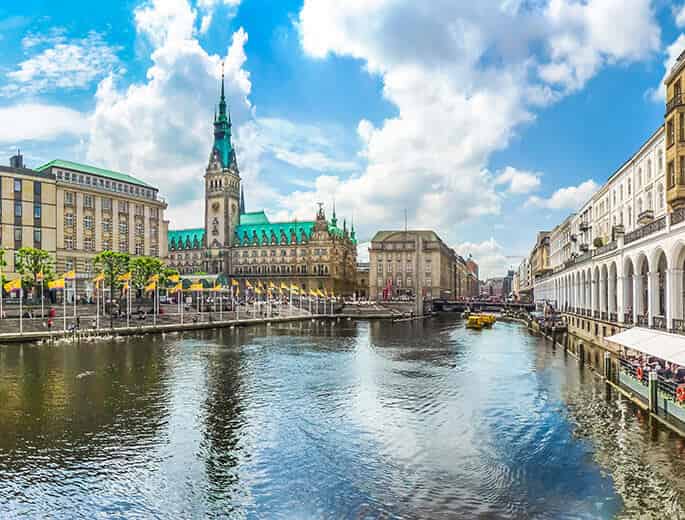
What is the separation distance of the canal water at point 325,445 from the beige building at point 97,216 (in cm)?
7172

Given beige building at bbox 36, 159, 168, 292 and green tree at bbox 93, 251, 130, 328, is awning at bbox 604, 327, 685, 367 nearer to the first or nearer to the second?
green tree at bbox 93, 251, 130, 328

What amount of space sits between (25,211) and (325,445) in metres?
103

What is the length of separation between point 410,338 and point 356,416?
5490 cm

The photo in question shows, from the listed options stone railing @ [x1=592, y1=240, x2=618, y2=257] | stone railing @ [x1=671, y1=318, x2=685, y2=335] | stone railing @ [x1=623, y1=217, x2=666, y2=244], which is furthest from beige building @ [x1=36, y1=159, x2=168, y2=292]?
stone railing @ [x1=671, y1=318, x2=685, y2=335]

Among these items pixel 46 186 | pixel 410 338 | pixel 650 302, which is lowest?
pixel 410 338

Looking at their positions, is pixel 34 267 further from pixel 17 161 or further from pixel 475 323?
pixel 475 323

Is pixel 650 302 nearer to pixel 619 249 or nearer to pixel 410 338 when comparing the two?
pixel 619 249

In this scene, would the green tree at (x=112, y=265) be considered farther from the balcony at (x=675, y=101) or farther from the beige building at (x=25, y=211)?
the balcony at (x=675, y=101)

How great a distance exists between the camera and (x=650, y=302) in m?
44.1

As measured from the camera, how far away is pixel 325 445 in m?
27.4

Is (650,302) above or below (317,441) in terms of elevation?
above

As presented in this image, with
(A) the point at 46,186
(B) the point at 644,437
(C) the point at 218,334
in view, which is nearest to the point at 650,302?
(B) the point at 644,437

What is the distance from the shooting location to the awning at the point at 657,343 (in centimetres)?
3002

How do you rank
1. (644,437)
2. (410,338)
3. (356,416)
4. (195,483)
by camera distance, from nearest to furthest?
1. (195,483)
2. (644,437)
3. (356,416)
4. (410,338)
